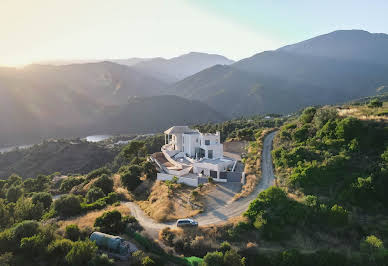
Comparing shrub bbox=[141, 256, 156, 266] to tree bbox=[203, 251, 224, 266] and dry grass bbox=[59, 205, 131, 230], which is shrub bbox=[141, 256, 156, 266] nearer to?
tree bbox=[203, 251, 224, 266]

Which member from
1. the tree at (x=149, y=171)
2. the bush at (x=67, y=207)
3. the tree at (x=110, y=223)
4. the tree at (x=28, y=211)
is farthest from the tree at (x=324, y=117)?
the tree at (x=28, y=211)

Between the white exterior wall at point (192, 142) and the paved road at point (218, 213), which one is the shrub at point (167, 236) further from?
the white exterior wall at point (192, 142)

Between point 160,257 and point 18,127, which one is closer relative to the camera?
point 160,257

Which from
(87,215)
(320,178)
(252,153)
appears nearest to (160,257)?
(87,215)

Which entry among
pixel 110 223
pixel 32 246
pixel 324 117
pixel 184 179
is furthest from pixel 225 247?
pixel 324 117

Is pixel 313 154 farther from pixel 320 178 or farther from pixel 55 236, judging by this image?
pixel 55 236

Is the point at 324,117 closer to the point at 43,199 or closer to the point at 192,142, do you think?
the point at 192,142

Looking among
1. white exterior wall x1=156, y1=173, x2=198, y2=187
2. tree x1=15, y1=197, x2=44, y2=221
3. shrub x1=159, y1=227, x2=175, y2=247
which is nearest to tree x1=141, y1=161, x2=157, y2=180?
white exterior wall x1=156, y1=173, x2=198, y2=187
